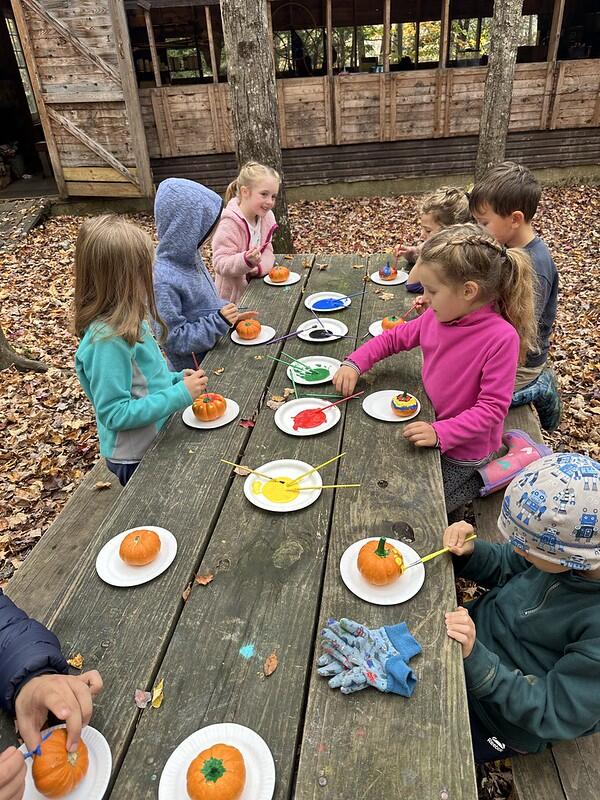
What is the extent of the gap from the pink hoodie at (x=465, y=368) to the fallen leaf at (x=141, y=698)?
57.0 inches

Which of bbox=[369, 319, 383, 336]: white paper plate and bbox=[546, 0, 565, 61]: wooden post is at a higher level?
bbox=[546, 0, 565, 61]: wooden post

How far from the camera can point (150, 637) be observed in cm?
156

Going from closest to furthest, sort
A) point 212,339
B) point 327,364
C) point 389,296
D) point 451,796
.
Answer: point 451,796, point 327,364, point 212,339, point 389,296

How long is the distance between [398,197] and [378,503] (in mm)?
10181

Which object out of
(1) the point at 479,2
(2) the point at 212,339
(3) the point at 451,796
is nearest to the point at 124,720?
(3) the point at 451,796

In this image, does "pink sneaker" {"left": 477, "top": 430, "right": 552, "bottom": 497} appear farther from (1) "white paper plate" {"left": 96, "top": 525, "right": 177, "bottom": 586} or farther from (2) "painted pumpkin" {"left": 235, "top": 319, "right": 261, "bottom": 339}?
(1) "white paper plate" {"left": 96, "top": 525, "right": 177, "bottom": 586}

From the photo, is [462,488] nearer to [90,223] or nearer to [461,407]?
[461,407]

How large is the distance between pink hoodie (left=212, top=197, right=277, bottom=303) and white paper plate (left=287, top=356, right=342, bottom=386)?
1440mm

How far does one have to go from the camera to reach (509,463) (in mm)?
2848

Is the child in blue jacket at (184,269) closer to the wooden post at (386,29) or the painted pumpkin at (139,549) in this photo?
the painted pumpkin at (139,549)

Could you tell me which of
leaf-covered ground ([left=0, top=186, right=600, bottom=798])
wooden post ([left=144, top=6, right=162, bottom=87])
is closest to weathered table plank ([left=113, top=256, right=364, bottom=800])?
leaf-covered ground ([left=0, top=186, right=600, bottom=798])

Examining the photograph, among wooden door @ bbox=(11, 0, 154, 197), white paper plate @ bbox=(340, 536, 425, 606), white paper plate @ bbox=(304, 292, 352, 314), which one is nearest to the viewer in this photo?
white paper plate @ bbox=(340, 536, 425, 606)

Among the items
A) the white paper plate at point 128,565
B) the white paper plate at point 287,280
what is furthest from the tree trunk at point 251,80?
the white paper plate at point 128,565

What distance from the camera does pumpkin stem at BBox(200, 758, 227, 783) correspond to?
1169 mm
